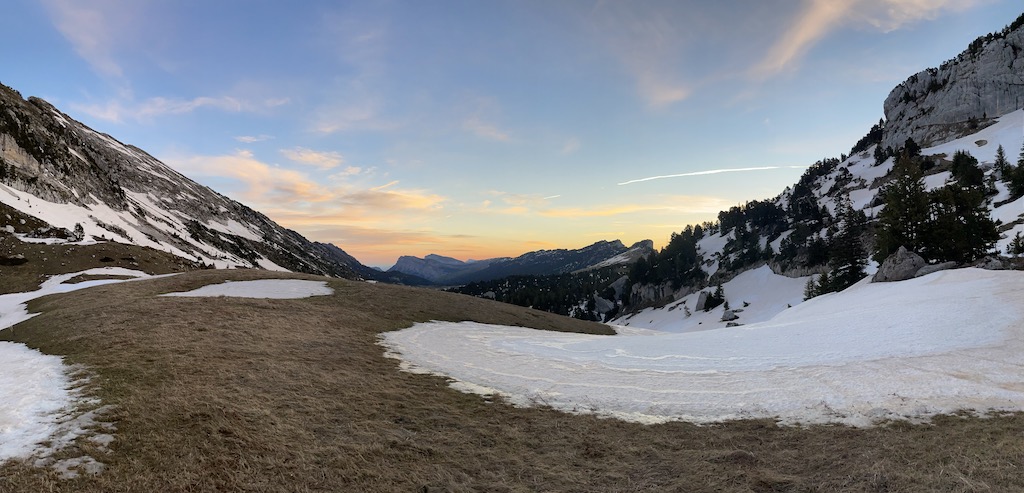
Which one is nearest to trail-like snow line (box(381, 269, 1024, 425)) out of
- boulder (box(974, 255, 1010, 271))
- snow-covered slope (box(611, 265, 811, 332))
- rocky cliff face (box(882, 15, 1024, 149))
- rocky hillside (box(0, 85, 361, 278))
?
boulder (box(974, 255, 1010, 271))

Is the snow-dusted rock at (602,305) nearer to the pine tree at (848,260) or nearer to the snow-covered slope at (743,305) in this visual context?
the snow-covered slope at (743,305)

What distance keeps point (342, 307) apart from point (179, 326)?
499 inches

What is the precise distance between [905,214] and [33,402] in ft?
245

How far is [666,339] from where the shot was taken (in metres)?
27.7

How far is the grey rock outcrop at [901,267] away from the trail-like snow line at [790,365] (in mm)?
13292

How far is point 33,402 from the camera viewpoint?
1052cm

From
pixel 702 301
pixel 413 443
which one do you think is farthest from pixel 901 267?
pixel 702 301

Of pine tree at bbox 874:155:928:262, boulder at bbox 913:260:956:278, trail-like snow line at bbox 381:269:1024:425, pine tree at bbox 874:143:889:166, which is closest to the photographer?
trail-like snow line at bbox 381:269:1024:425

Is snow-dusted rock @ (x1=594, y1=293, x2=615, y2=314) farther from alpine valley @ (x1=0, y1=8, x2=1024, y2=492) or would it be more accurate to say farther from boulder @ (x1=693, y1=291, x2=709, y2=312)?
alpine valley @ (x1=0, y1=8, x2=1024, y2=492)

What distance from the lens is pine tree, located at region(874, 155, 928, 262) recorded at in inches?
2020

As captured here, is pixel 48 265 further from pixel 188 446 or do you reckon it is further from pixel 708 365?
pixel 708 365

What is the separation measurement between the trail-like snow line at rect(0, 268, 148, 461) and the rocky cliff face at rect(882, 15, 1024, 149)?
9885 inches

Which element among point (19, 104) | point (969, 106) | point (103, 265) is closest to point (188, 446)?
point (103, 265)

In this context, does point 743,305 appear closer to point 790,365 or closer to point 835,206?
point 835,206
